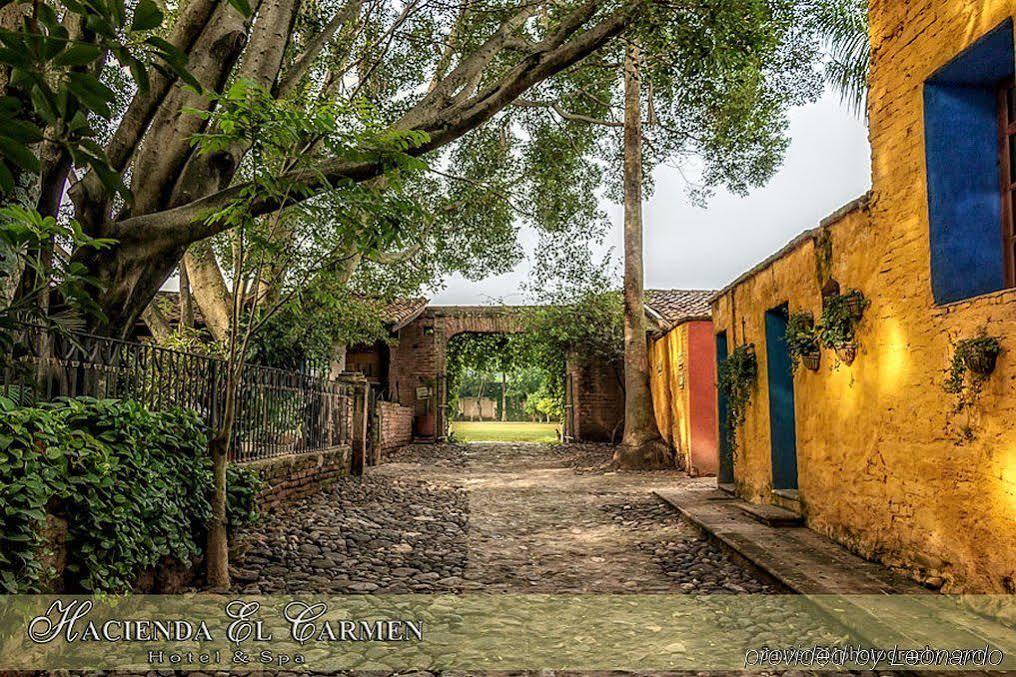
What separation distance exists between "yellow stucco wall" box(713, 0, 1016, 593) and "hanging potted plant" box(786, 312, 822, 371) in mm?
100

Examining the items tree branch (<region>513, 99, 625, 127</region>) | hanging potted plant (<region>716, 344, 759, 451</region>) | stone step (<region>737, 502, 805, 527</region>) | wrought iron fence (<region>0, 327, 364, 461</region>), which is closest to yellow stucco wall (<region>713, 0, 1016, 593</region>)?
stone step (<region>737, 502, 805, 527</region>)

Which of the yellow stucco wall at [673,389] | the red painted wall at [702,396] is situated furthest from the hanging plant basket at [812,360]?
the yellow stucco wall at [673,389]

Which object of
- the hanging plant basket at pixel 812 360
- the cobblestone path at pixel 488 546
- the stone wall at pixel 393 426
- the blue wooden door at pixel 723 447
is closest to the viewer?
the cobblestone path at pixel 488 546

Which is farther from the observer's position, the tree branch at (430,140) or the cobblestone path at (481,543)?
the tree branch at (430,140)

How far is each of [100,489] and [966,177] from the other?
16.7 ft

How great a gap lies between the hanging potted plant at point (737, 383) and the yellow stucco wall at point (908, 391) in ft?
4.87

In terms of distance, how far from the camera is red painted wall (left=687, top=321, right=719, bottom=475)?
35.9ft

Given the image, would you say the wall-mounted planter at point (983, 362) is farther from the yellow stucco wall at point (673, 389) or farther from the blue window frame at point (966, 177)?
the yellow stucco wall at point (673, 389)

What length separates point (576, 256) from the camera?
16.5 metres

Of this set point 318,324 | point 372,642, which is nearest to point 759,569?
point 372,642

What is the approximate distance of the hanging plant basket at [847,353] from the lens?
16.4 feet

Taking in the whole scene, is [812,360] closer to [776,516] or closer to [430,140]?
[776,516]

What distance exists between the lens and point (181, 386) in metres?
5.19

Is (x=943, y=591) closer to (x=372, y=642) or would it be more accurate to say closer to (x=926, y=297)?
(x=926, y=297)
